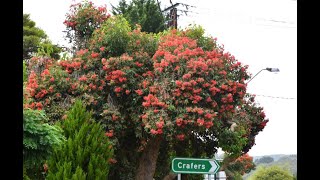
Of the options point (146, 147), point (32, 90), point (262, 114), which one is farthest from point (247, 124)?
point (32, 90)

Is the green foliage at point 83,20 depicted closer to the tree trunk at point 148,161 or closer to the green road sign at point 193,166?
the tree trunk at point 148,161

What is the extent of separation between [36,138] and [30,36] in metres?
24.2

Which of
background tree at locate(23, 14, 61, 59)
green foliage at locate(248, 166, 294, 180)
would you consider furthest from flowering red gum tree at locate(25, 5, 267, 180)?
green foliage at locate(248, 166, 294, 180)

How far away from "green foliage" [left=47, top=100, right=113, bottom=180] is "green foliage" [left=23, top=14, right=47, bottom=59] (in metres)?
18.4

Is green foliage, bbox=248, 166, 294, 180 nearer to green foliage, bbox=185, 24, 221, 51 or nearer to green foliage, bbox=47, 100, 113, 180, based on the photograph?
green foliage, bbox=185, 24, 221, 51

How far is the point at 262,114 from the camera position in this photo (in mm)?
22047

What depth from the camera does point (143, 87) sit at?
58.9 ft

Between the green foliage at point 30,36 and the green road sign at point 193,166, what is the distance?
74.9 feet

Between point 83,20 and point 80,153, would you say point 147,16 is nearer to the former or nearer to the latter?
point 83,20

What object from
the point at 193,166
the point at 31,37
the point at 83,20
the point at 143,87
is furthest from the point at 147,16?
the point at 193,166

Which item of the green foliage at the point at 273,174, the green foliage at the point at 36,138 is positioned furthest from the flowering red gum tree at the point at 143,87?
the green foliage at the point at 273,174

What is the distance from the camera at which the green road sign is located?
1198 centimetres
